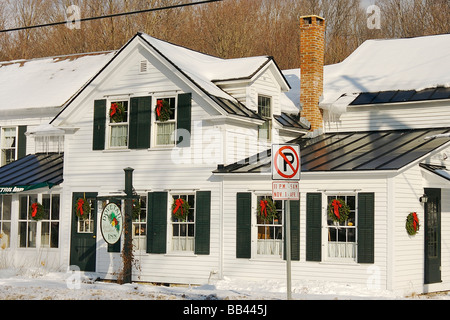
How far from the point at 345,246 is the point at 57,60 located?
17817 mm

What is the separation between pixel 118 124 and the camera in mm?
24031

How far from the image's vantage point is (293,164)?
44.6 feet

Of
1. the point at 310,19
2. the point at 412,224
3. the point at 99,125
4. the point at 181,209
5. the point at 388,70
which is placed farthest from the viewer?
the point at 388,70

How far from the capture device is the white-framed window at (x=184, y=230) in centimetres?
2247

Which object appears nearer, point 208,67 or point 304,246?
point 304,246

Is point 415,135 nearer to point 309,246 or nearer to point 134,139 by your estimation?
point 309,246

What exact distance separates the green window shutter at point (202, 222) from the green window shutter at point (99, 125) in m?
3.97

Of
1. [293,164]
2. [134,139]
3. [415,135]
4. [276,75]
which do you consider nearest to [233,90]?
[276,75]

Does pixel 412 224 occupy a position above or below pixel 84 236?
above

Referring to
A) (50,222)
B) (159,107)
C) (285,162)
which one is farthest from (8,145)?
(285,162)

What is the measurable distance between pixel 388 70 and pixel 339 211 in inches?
350

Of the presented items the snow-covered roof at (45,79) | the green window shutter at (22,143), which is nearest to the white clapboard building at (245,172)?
the green window shutter at (22,143)

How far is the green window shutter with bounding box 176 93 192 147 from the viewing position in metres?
22.6

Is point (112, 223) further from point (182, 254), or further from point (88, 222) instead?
point (88, 222)
